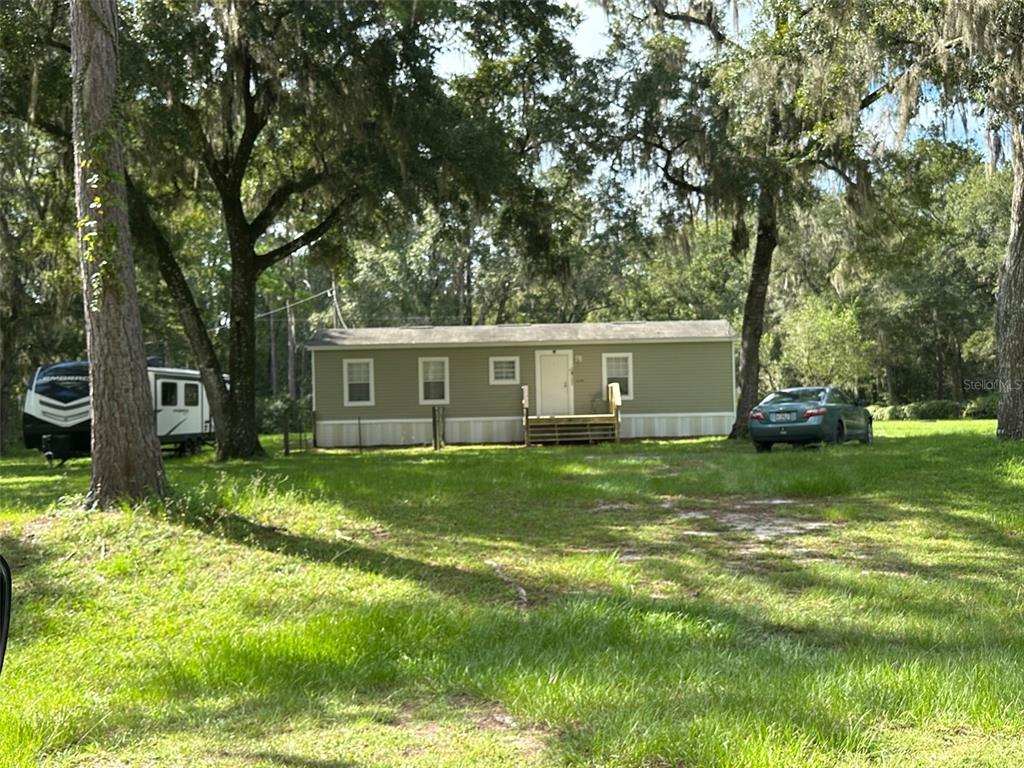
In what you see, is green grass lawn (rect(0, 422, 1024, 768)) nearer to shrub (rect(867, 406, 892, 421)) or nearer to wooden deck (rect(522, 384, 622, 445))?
wooden deck (rect(522, 384, 622, 445))

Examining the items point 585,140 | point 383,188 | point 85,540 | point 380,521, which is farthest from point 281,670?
point 585,140

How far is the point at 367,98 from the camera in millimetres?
15305

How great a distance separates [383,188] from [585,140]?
175 inches

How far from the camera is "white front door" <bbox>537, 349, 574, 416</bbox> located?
957 inches

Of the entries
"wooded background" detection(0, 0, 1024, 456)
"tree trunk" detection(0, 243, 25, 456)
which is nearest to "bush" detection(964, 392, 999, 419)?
"wooded background" detection(0, 0, 1024, 456)

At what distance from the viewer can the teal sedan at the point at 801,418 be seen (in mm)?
16281

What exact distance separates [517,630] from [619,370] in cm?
1946

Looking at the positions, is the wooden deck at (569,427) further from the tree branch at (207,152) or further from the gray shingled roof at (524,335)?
the tree branch at (207,152)

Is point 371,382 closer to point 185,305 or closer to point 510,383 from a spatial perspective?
point 510,383

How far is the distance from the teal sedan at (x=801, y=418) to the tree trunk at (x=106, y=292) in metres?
11.2

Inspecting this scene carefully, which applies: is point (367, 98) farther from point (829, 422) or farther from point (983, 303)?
point (983, 303)

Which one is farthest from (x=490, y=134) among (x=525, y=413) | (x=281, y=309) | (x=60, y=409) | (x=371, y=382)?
(x=281, y=309)

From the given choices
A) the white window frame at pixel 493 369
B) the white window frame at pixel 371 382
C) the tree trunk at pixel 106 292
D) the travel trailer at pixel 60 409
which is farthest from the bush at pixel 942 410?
the tree trunk at pixel 106 292

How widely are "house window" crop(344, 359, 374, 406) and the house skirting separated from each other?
25.1 inches
